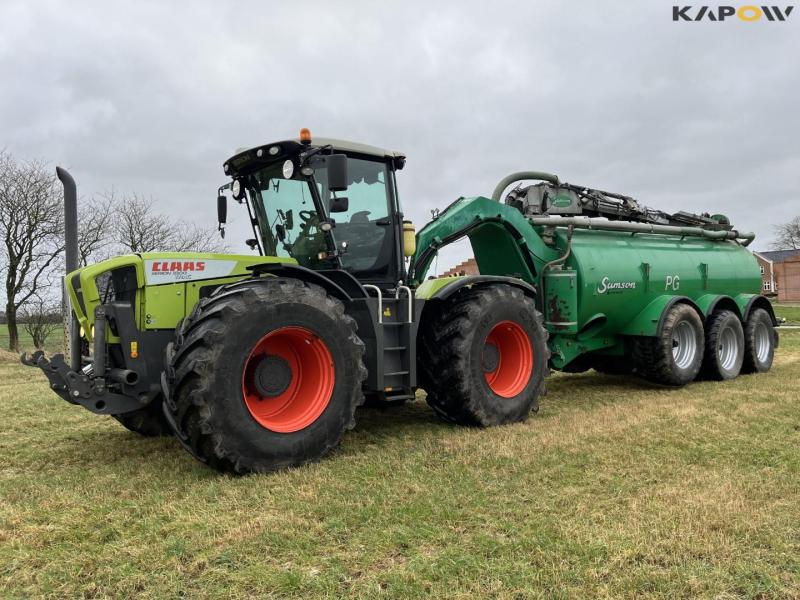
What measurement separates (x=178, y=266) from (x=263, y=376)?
1112 millimetres

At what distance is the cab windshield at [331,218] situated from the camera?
5.68 m

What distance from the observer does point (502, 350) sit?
6.75 metres

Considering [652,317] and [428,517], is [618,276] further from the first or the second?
[428,517]

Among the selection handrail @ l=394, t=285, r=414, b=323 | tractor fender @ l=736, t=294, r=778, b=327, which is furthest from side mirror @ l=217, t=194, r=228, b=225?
tractor fender @ l=736, t=294, r=778, b=327

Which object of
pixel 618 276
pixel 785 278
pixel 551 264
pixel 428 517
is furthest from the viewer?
pixel 785 278

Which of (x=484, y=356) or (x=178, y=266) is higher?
(x=178, y=266)

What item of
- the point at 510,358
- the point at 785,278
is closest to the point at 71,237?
the point at 510,358

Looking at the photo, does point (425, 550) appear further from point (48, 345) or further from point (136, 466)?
point (48, 345)

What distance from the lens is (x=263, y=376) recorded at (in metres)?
4.77

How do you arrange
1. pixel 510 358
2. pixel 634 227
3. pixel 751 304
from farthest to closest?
1. pixel 751 304
2. pixel 634 227
3. pixel 510 358

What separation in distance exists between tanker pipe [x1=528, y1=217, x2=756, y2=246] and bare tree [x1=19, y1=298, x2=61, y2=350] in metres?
16.7

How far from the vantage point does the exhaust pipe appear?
452cm

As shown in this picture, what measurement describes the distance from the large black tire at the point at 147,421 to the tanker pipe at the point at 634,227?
16.9 feet

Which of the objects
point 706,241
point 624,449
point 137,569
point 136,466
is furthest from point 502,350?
point 706,241
